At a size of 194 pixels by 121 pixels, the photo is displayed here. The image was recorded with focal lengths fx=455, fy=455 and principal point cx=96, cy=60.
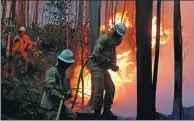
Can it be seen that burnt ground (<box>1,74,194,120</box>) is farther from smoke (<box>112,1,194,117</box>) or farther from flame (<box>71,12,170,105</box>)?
flame (<box>71,12,170,105</box>)

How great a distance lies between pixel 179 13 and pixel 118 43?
117cm

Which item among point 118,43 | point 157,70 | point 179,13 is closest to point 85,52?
point 118,43

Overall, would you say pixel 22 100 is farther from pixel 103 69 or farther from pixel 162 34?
pixel 162 34

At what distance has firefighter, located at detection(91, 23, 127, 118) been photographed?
22.7 feet

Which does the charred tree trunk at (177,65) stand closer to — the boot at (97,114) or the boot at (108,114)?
the boot at (108,114)

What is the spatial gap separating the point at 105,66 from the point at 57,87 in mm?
1346

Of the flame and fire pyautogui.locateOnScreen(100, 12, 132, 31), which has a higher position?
fire pyautogui.locateOnScreen(100, 12, 132, 31)

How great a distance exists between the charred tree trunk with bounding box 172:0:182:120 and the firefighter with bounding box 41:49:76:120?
1912 millimetres

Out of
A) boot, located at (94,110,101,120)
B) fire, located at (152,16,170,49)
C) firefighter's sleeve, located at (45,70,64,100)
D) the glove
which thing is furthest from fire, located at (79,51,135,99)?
firefighter's sleeve, located at (45,70,64,100)

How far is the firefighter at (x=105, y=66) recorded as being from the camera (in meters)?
6.91

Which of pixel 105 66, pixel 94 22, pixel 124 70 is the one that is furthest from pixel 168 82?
pixel 94 22

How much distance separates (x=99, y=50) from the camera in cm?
690

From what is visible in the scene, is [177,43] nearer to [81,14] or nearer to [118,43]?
[118,43]

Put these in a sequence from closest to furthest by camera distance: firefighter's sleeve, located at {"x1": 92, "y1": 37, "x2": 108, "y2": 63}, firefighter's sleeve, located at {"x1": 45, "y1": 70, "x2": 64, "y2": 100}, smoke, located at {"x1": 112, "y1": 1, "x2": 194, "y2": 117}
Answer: firefighter's sleeve, located at {"x1": 45, "y1": 70, "x2": 64, "y2": 100} < firefighter's sleeve, located at {"x1": 92, "y1": 37, "x2": 108, "y2": 63} < smoke, located at {"x1": 112, "y1": 1, "x2": 194, "y2": 117}
